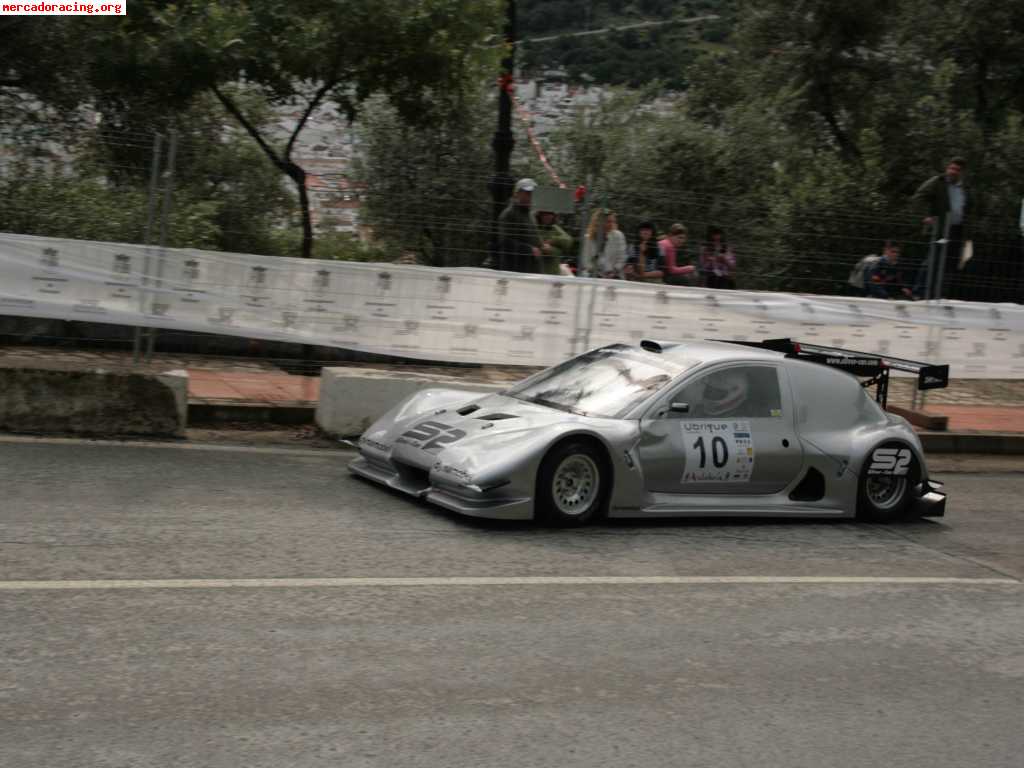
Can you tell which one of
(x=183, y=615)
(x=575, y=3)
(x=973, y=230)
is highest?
(x=575, y=3)

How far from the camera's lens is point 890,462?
32.4 feet

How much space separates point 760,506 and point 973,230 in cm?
782

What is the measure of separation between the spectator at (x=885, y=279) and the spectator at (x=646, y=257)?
2.49 meters

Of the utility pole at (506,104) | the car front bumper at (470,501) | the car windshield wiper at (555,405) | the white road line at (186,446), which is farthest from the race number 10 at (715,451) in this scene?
the utility pole at (506,104)

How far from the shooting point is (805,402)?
9719 mm

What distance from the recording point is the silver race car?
8.48 meters

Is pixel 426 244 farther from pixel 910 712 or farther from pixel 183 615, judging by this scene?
pixel 910 712

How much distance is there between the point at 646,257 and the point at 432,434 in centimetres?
524

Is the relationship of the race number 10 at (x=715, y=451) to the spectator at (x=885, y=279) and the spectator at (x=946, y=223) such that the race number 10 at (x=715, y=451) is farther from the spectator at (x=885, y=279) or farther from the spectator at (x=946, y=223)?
the spectator at (x=946, y=223)

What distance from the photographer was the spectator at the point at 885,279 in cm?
1443

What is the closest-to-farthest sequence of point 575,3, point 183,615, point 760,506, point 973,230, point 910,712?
point 910,712 < point 183,615 < point 760,506 < point 973,230 < point 575,3

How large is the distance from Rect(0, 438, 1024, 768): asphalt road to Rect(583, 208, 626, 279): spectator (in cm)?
426

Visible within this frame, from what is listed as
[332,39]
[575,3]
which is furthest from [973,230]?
[575,3]

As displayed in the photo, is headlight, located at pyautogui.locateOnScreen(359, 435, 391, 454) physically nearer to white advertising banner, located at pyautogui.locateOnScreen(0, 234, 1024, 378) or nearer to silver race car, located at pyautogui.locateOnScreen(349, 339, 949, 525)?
silver race car, located at pyautogui.locateOnScreen(349, 339, 949, 525)
